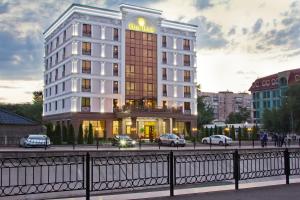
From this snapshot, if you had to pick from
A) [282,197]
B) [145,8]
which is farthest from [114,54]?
[282,197]

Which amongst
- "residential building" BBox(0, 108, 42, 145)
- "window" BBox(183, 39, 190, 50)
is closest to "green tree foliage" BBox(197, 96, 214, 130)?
"window" BBox(183, 39, 190, 50)

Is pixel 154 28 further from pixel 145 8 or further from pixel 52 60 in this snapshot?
pixel 52 60

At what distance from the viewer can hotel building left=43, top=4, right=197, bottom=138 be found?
64.8 meters

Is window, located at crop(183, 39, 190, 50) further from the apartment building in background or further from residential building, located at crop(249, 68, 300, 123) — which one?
the apartment building in background

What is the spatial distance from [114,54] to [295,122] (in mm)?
31953

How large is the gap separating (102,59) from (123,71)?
3927 millimetres

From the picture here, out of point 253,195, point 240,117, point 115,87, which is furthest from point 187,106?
point 240,117

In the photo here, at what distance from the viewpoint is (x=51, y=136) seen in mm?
50156

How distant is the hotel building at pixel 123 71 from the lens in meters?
64.8

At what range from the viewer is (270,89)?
114m

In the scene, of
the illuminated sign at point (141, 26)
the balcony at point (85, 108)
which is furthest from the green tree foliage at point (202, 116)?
the balcony at point (85, 108)

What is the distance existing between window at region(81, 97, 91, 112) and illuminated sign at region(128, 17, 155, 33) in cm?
1359

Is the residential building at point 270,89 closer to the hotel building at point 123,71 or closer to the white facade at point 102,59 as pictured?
the hotel building at point 123,71

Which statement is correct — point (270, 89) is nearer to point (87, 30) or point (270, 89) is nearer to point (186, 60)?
point (186, 60)
